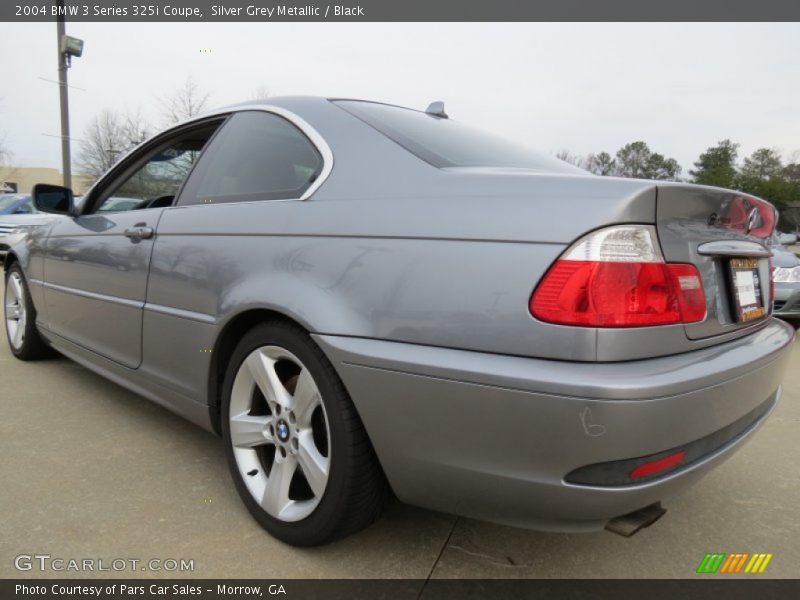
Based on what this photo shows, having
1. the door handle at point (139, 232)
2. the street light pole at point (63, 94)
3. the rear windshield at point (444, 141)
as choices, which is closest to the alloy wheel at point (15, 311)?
the door handle at point (139, 232)

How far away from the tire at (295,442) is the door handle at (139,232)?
2.74 ft

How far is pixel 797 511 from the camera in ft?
7.46

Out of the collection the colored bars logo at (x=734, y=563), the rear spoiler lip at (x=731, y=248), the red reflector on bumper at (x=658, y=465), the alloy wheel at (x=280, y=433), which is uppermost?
the rear spoiler lip at (x=731, y=248)

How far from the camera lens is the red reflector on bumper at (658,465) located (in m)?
1.34

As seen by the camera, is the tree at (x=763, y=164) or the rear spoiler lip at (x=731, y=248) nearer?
the rear spoiler lip at (x=731, y=248)

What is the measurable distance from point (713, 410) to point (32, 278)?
3993mm

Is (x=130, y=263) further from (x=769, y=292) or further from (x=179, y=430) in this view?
(x=769, y=292)

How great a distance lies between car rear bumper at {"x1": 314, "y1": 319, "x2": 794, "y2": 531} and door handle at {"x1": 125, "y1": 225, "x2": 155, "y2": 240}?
1.25 m

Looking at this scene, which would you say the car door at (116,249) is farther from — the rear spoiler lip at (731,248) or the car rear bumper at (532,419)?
the rear spoiler lip at (731,248)

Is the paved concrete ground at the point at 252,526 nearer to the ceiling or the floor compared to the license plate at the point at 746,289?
nearer to the floor

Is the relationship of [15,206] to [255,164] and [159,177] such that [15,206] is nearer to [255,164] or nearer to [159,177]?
[159,177]

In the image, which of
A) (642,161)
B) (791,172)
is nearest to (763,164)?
(791,172)

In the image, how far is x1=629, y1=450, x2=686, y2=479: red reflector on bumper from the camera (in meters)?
1.34

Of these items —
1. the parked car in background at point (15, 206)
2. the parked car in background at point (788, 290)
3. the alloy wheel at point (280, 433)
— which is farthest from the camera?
the parked car in background at point (15, 206)
